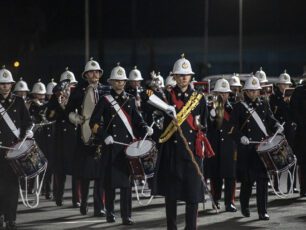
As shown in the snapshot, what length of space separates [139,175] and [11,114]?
194 centimetres

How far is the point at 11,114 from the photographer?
13414mm

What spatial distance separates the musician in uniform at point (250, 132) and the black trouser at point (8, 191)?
11.0ft

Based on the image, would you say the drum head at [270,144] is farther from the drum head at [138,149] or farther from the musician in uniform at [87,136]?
the musician in uniform at [87,136]

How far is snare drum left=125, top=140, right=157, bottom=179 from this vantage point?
1366 cm

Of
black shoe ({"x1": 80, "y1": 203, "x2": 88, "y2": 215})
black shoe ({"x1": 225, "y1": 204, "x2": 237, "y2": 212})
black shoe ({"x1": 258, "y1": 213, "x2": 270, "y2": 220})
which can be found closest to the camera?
black shoe ({"x1": 258, "y1": 213, "x2": 270, "y2": 220})

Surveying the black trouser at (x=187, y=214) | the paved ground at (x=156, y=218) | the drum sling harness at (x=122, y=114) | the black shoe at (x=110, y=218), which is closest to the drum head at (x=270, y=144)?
the paved ground at (x=156, y=218)

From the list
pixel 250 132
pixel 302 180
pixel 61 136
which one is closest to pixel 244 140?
pixel 250 132

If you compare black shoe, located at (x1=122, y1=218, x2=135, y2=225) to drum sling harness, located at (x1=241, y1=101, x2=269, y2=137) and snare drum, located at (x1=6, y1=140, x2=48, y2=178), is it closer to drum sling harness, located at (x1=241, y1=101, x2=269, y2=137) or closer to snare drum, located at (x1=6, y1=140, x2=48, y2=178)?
snare drum, located at (x1=6, y1=140, x2=48, y2=178)

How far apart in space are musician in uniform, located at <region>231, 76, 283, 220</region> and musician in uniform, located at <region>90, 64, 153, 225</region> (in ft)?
5.06

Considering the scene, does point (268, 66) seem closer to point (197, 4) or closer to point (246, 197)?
point (197, 4)

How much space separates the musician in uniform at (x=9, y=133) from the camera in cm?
1330

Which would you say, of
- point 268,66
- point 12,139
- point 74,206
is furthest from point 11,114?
point 268,66

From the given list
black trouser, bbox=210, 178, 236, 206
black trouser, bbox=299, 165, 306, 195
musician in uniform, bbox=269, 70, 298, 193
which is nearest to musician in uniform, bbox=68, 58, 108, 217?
black trouser, bbox=210, 178, 236, 206

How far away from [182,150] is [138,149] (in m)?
2.07
